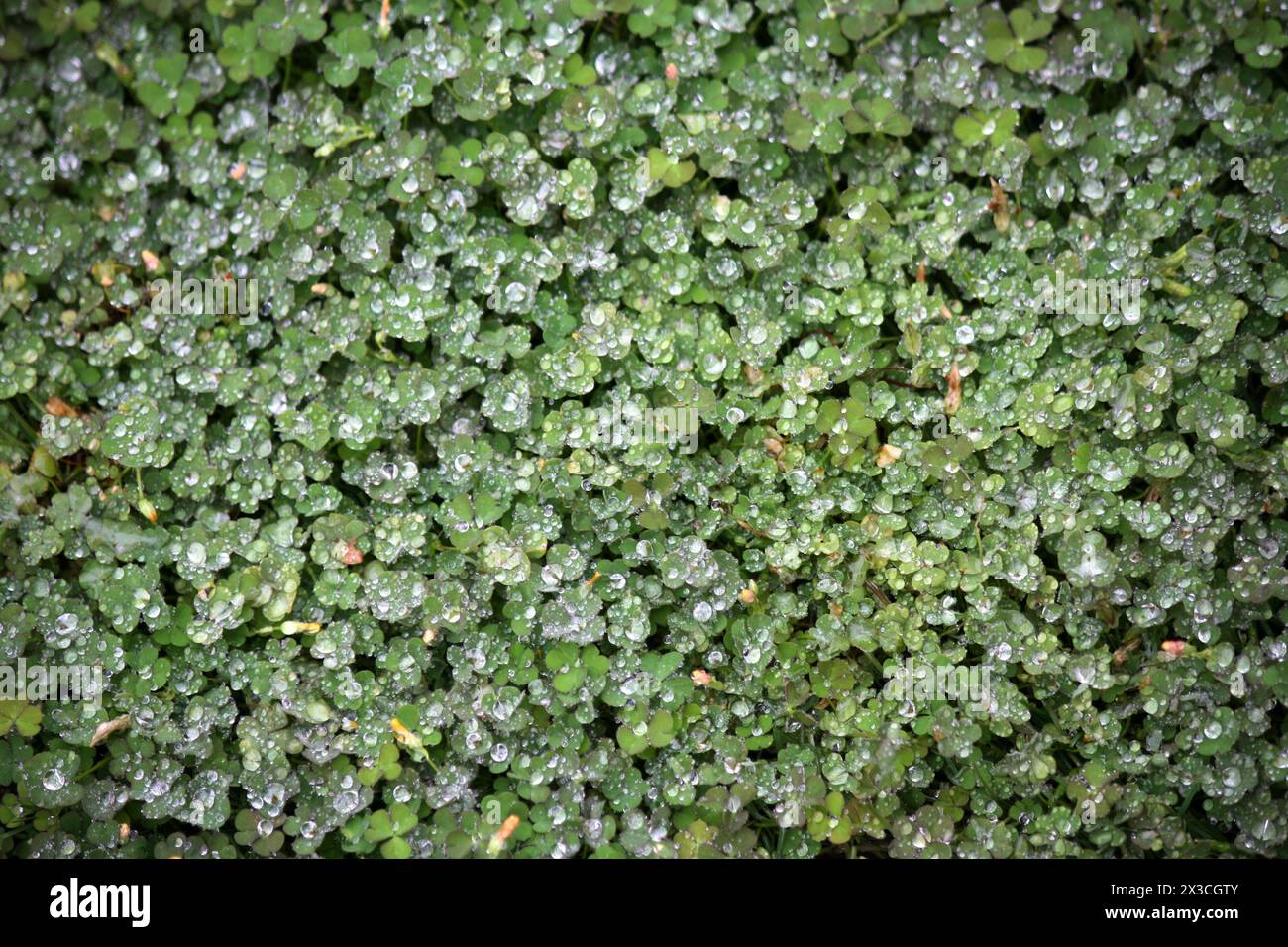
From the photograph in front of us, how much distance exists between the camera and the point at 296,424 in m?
2.21

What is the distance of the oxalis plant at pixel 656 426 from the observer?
85.6 inches

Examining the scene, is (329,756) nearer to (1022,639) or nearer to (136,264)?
(136,264)

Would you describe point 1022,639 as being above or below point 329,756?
above

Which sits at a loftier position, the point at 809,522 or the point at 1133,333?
the point at 1133,333

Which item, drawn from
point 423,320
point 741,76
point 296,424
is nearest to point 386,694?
point 296,424

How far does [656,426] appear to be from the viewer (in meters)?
2.24

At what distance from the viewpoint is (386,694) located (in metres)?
2.19

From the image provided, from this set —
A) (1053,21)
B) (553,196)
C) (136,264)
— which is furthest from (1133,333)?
(136,264)

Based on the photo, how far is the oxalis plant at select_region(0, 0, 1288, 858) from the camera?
2.17m

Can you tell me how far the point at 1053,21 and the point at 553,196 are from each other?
1189 mm

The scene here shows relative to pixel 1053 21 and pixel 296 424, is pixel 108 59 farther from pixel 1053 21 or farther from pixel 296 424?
pixel 1053 21
